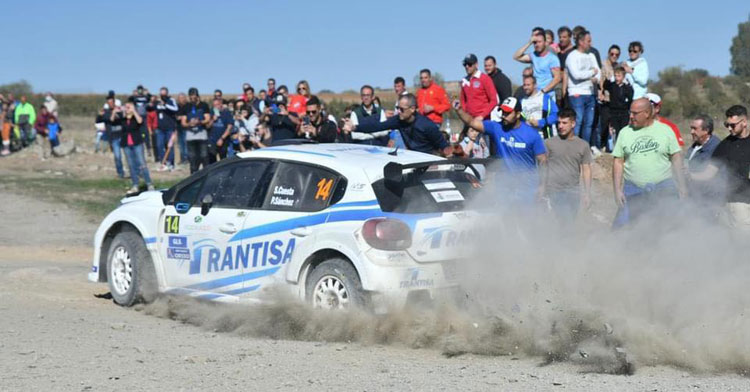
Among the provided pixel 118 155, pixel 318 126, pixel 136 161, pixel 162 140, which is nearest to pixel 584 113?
pixel 318 126

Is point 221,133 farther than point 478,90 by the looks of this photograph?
Yes

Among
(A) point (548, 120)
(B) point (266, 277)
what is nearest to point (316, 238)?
(B) point (266, 277)

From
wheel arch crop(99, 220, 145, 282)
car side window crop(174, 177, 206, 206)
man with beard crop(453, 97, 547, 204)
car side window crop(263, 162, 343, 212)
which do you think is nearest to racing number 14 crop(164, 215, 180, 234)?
car side window crop(174, 177, 206, 206)

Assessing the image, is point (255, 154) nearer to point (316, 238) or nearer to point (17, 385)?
point (316, 238)

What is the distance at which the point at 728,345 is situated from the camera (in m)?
7.17

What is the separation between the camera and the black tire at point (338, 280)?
27.6 feet

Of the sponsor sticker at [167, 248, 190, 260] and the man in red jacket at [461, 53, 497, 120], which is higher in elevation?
the man in red jacket at [461, 53, 497, 120]

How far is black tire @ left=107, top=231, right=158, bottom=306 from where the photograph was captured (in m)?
10.4

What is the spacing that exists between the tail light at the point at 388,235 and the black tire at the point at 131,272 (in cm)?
295

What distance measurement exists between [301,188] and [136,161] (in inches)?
513

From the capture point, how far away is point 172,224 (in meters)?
10.2

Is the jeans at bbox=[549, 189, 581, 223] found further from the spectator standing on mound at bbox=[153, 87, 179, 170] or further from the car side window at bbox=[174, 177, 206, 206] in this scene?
the spectator standing on mound at bbox=[153, 87, 179, 170]

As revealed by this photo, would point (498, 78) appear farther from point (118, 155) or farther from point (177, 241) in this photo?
point (118, 155)

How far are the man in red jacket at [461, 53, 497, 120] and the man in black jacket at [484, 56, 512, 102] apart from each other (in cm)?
42
